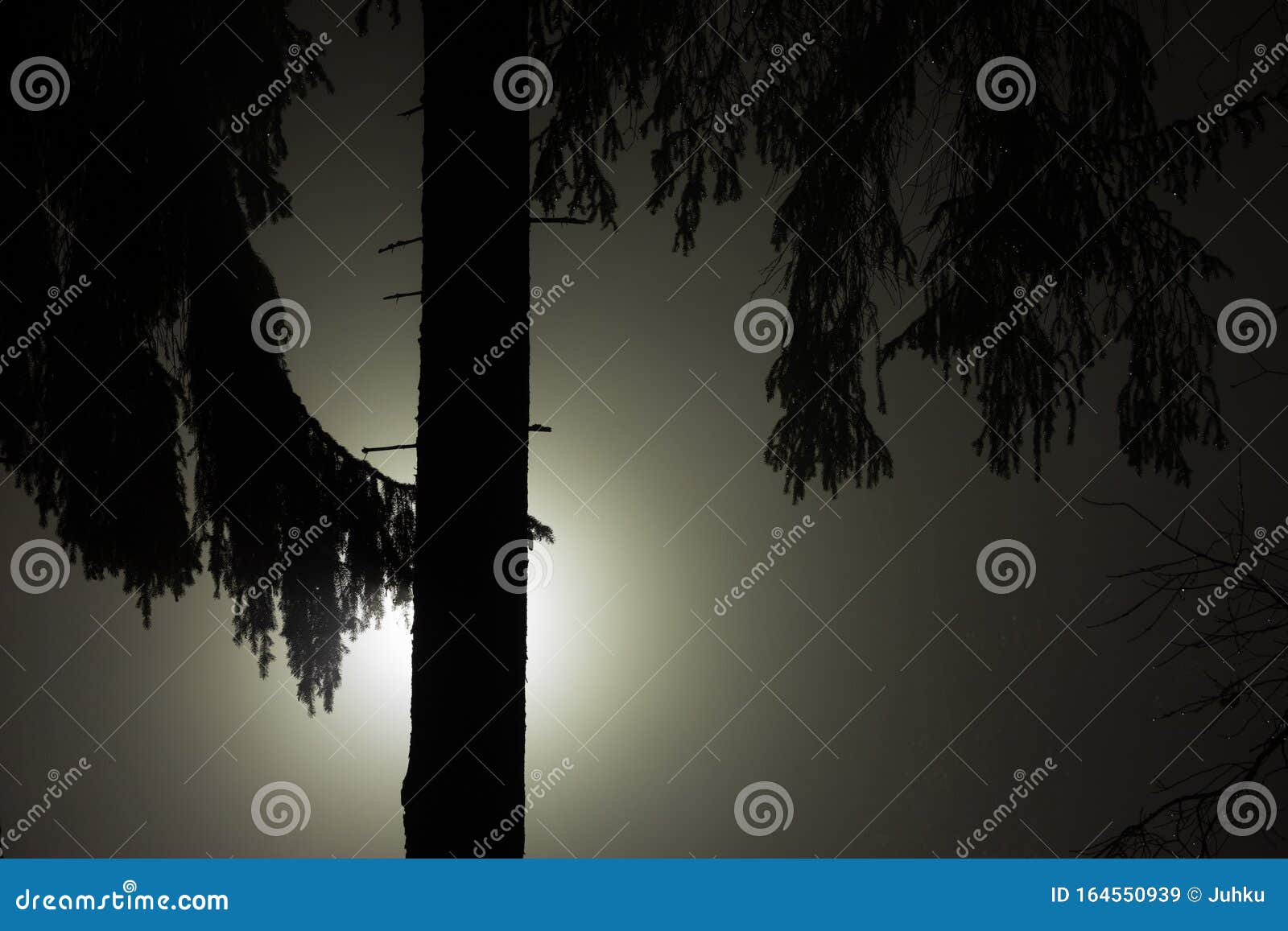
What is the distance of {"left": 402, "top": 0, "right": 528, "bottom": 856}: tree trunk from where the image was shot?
95.0 inches

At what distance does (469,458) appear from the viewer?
2463 millimetres

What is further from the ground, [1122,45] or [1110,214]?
[1122,45]

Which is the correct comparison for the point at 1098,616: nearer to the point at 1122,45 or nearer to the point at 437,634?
the point at 1122,45

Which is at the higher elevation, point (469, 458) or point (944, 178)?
point (944, 178)

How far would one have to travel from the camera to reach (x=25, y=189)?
281cm

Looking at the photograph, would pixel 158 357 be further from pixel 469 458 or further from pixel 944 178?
pixel 944 178

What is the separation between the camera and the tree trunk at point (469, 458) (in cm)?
241

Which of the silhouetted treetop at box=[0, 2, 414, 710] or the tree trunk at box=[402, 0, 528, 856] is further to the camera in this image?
the silhouetted treetop at box=[0, 2, 414, 710]

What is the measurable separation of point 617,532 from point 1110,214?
599 cm

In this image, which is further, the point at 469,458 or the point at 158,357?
the point at 158,357

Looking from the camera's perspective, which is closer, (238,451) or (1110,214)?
(238,451)

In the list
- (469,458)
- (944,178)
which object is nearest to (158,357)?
(469,458)

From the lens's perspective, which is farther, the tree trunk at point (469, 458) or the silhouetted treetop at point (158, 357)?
Result: the silhouetted treetop at point (158, 357)

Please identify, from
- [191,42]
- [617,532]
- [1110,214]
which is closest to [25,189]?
[191,42]
